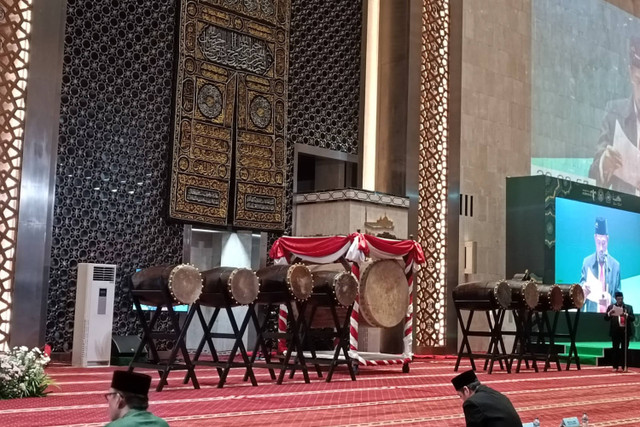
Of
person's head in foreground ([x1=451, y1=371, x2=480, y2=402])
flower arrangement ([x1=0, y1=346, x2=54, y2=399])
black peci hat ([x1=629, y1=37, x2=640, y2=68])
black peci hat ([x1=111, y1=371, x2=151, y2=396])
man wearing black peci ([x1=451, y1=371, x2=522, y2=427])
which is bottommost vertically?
flower arrangement ([x1=0, y1=346, x2=54, y2=399])

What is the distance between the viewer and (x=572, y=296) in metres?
11.0

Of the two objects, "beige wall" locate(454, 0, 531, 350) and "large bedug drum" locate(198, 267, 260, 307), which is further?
"beige wall" locate(454, 0, 531, 350)

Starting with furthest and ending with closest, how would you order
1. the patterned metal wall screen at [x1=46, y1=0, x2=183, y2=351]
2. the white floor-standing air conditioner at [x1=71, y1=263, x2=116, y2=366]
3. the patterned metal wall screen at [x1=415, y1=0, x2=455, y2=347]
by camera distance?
the patterned metal wall screen at [x1=415, y1=0, x2=455, y2=347]
the patterned metal wall screen at [x1=46, y1=0, x2=183, y2=351]
the white floor-standing air conditioner at [x1=71, y1=263, x2=116, y2=366]

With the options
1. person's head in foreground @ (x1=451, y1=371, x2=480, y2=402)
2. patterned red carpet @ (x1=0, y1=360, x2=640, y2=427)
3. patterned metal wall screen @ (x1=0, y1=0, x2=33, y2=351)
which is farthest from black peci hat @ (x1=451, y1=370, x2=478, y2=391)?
patterned metal wall screen @ (x1=0, y1=0, x2=33, y2=351)

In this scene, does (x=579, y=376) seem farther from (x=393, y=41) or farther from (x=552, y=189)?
(x=393, y=41)

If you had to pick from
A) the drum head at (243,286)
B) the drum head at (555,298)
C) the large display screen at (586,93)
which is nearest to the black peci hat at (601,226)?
the large display screen at (586,93)

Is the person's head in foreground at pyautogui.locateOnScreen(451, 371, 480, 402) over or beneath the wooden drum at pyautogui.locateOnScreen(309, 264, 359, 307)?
beneath

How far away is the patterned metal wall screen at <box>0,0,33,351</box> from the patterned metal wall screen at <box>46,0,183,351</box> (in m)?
0.50

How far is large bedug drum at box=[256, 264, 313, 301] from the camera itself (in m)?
7.87

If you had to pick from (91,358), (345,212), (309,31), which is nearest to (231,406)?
(91,358)

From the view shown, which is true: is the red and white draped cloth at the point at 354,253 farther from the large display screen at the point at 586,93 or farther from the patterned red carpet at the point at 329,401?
the large display screen at the point at 586,93

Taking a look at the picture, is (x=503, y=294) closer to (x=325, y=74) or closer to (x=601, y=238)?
(x=325, y=74)

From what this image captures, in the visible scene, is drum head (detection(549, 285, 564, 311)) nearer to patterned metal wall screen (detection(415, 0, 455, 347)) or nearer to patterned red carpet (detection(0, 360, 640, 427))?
patterned red carpet (detection(0, 360, 640, 427))

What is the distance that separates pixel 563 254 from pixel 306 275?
24.4 ft
